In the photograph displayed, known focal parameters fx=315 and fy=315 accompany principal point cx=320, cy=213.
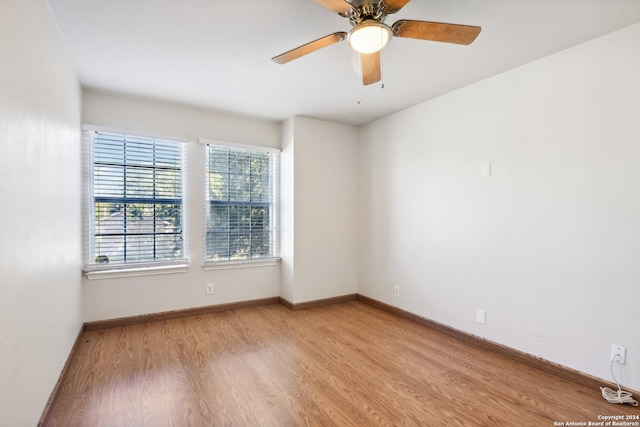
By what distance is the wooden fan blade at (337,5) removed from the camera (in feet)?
4.98

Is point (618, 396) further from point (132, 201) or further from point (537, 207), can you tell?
point (132, 201)

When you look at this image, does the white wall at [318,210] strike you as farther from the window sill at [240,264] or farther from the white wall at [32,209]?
the white wall at [32,209]

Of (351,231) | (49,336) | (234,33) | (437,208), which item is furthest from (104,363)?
(437,208)

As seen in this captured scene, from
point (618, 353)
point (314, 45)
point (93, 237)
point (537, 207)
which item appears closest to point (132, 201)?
point (93, 237)

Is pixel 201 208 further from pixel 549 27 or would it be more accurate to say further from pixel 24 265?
pixel 549 27

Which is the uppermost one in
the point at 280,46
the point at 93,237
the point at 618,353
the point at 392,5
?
the point at 280,46

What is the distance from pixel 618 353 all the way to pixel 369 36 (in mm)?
2569

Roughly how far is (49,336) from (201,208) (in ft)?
6.53

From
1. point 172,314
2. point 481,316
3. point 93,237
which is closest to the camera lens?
point 481,316

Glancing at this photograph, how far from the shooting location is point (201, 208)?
3.71 m

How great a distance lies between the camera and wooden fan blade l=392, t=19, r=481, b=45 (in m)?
1.65

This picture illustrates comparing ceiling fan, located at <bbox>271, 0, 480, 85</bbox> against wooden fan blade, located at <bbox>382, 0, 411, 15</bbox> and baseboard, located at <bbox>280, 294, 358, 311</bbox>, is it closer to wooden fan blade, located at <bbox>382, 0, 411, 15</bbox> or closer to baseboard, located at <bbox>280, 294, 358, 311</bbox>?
wooden fan blade, located at <bbox>382, 0, 411, 15</bbox>

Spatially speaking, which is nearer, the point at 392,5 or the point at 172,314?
the point at 392,5

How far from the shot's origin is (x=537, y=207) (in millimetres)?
2506
